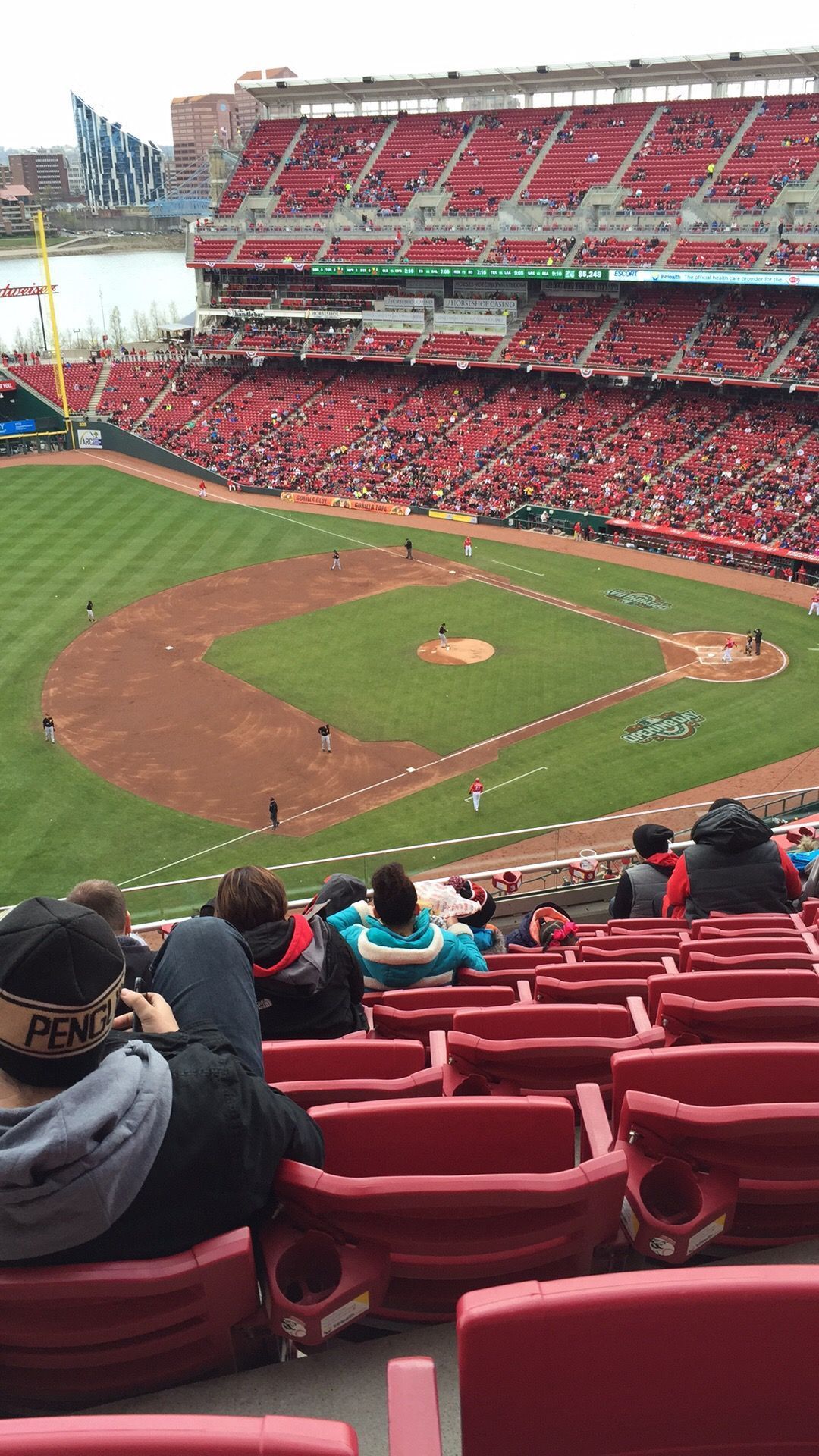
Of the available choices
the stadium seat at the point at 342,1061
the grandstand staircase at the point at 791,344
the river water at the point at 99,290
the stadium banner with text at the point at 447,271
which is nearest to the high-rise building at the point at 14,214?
the river water at the point at 99,290

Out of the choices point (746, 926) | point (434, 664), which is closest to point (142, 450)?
point (434, 664)

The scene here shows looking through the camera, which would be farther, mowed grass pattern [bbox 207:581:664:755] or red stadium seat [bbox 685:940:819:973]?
mowed grass pattern [bbox 207:581:664:755]

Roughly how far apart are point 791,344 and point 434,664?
90.0ft

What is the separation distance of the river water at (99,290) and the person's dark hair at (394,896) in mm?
103923

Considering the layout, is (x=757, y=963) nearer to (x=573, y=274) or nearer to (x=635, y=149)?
(x=573, y=274)

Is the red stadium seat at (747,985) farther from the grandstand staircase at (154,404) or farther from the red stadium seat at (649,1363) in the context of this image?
the grandstand staircase at (154,404)

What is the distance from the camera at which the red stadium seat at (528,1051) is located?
4555 mm

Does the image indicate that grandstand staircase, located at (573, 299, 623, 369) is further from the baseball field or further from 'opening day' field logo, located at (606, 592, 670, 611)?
'opening day' field logo, located at (606, 592, 670, 611)

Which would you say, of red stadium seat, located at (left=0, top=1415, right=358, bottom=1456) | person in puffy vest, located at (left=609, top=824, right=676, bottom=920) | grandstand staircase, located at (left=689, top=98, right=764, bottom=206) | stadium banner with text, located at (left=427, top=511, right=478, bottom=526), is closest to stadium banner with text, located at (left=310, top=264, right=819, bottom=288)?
grandstand staircase, located at (left=689, top=98, right=764, bottom=206)

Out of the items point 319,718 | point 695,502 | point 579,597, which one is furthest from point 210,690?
point 695,502

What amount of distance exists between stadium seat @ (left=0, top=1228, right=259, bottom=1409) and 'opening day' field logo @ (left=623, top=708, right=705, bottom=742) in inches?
1139

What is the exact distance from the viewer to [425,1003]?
649 centimetres

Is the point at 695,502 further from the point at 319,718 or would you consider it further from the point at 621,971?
the point at 621,971

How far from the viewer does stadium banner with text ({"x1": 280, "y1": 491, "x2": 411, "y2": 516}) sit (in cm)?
5616
